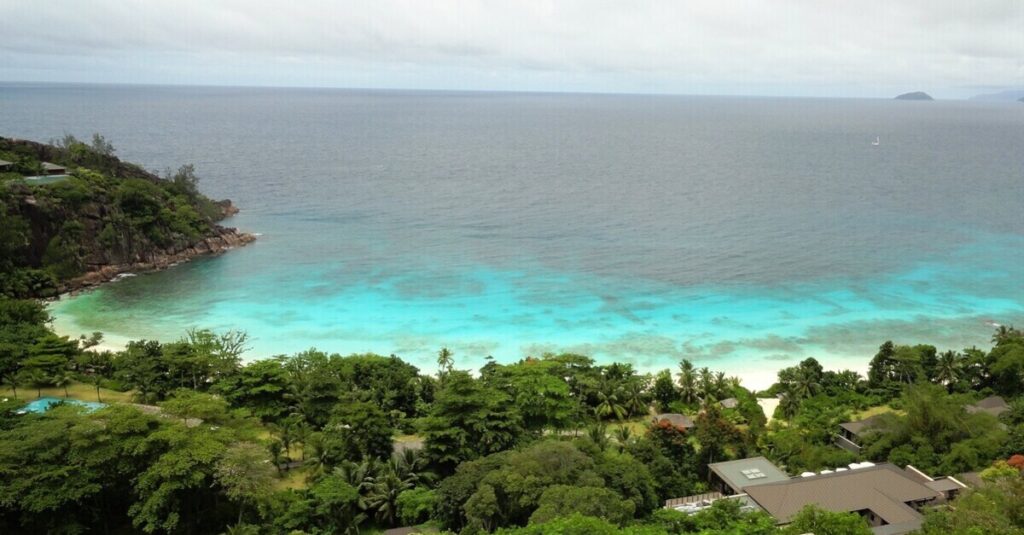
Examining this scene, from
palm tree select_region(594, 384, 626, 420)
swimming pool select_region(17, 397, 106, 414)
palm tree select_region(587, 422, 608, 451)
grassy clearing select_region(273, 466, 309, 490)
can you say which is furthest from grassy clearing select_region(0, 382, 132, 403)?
palm tree select_region(594, 384, 626, 420)

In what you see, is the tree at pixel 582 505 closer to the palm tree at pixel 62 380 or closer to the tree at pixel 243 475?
the tree at pixel 243 475

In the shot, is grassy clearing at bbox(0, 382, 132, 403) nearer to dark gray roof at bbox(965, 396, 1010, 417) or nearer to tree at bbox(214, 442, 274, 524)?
tree at bbox(214, 442, 274, 524)

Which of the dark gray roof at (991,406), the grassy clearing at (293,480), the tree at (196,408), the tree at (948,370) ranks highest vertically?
the tree at (196,408)

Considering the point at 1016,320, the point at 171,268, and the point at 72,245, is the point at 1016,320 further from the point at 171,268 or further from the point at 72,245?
the point at 72,245

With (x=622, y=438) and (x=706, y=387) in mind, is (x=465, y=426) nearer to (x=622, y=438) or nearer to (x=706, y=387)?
(x=622, y=438)

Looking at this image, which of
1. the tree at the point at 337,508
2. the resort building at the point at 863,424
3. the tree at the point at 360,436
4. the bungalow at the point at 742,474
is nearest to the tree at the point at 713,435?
the bungalow at the point at 742,474

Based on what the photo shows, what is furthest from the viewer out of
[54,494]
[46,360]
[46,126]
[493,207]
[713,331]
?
[46,126]

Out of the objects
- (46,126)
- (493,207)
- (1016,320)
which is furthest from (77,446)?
(46,126)
